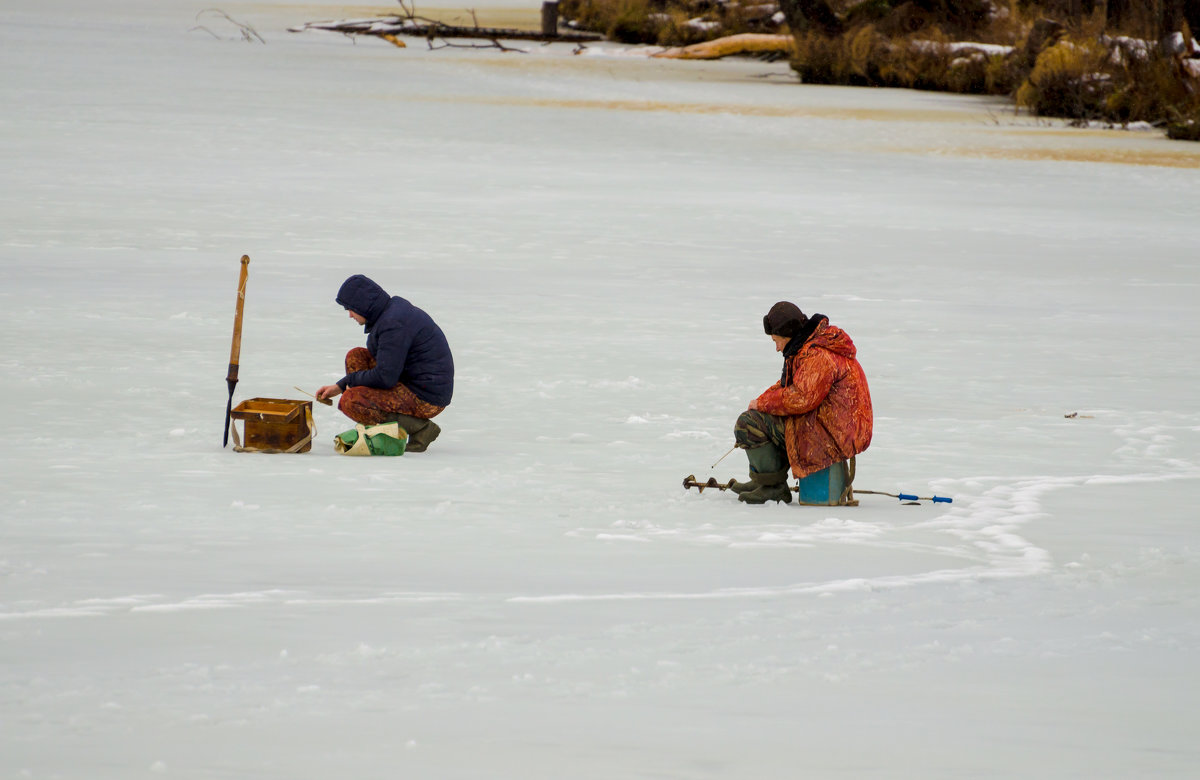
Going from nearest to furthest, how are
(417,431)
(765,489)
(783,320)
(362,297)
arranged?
1. (783,320)
2. (765,489)
3. (362,297)
4. (417,431)

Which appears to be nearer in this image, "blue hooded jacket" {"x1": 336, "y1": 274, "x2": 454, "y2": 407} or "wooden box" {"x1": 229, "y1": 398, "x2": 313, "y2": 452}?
"blue hooded jacket" {"x1": 336, "y1": 274, "x2": 454, "y2": 407}

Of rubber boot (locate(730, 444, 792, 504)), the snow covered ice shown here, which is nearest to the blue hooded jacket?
the snow covered ice

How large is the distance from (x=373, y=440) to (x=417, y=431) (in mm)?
211

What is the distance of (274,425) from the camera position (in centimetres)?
748

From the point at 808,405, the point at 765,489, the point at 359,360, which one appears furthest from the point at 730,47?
the point at 808,405

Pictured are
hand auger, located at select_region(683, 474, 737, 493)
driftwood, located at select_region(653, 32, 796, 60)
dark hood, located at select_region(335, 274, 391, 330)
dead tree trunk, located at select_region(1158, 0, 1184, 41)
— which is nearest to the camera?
hand auger, located at select_region(683, 474, 737, 493)

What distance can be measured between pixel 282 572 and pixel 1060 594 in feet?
7.61

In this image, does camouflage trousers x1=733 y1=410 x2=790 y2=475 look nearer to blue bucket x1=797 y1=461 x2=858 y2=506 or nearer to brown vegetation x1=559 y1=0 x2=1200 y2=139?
blue bucket x1=797 y1=461 x2=858 y2=506

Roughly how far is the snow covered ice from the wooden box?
0.56 feet

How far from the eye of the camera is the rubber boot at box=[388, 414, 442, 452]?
7648mm

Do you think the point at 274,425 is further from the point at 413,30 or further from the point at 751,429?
the point at 413,30

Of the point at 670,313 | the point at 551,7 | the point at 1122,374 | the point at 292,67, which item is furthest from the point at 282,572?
the point at 551,7

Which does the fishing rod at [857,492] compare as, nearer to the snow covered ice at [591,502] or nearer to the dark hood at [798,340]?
the snow covered ice at [591,502]

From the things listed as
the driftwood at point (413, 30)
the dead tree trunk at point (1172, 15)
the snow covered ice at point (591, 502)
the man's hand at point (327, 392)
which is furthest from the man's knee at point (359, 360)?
the driftwood at point (413, 30)
